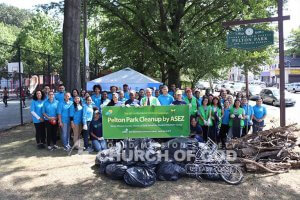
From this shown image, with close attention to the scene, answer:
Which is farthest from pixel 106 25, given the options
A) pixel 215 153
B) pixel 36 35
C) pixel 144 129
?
pixel 36 35

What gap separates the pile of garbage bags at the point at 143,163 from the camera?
673cm

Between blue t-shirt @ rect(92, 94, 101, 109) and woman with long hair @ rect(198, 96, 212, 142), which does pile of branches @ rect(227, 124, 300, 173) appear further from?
blue t-shirt @ rect(92, 94, 101, 109)

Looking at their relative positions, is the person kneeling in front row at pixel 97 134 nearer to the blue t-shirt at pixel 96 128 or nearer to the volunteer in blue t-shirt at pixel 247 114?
the blue t-shirt at pixel 96 128

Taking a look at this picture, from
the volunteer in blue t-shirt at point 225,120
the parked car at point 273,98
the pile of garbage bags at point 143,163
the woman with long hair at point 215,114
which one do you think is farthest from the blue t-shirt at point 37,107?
the parked car at point 273,98

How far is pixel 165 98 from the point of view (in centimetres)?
989

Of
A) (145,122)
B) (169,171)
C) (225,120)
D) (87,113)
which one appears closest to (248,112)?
(225,120)

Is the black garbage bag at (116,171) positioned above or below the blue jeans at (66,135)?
below

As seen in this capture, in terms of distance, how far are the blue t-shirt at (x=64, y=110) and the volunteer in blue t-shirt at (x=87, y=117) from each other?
0.50m

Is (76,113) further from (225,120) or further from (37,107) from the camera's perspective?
(225,120)

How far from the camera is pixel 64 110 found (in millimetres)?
9555

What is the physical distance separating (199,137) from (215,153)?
1.91 m

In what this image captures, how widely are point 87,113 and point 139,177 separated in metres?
3.39

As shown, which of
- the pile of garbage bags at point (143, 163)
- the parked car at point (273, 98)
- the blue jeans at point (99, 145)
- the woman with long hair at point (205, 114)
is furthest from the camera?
the parked car at point (273, 98)

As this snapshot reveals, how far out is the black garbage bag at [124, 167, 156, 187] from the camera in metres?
6.58
